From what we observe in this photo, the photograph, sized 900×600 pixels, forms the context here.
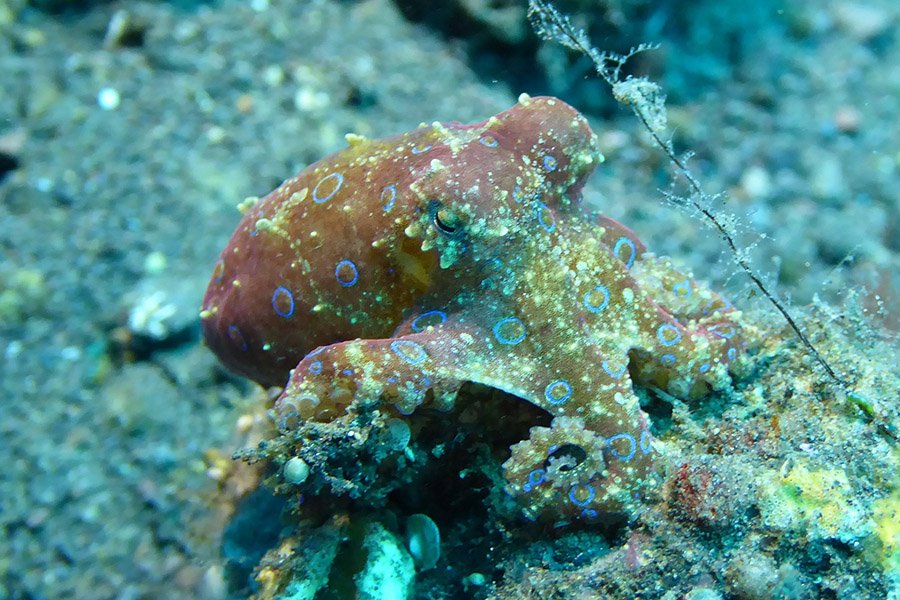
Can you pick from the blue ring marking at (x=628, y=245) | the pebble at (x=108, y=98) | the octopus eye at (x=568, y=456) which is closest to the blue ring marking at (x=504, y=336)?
the octopus eye at (x=568, y=456)

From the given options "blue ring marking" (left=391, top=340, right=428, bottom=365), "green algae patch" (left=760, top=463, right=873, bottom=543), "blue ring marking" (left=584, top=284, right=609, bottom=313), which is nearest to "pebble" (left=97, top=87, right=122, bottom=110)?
"blue ring marking" (left=391, top=340, right=428, bottom=365)

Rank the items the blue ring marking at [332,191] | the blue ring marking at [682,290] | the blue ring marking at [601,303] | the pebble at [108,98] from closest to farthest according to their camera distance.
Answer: the blue ring marking at [601,303], the blue ring marking at [332,191], the blue ring marking at [682,290], the pebble at [108,98]

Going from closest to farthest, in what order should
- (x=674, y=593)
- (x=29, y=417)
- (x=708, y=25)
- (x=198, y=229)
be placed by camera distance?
(x=674, y=593) < (x=29, y=417) < (x=198, y=229) < (x=708, y=25)

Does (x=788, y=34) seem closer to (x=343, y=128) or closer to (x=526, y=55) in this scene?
(x=526, y=55)

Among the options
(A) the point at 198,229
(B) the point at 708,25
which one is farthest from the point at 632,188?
(A) the point at 198,229

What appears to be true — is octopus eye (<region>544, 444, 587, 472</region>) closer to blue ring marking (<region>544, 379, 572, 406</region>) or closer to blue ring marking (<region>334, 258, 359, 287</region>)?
blue ring marking (<region>544, 379, 572, 406</region>)

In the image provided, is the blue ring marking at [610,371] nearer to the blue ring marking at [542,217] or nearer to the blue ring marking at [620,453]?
the blue ring marking at [620,453]
